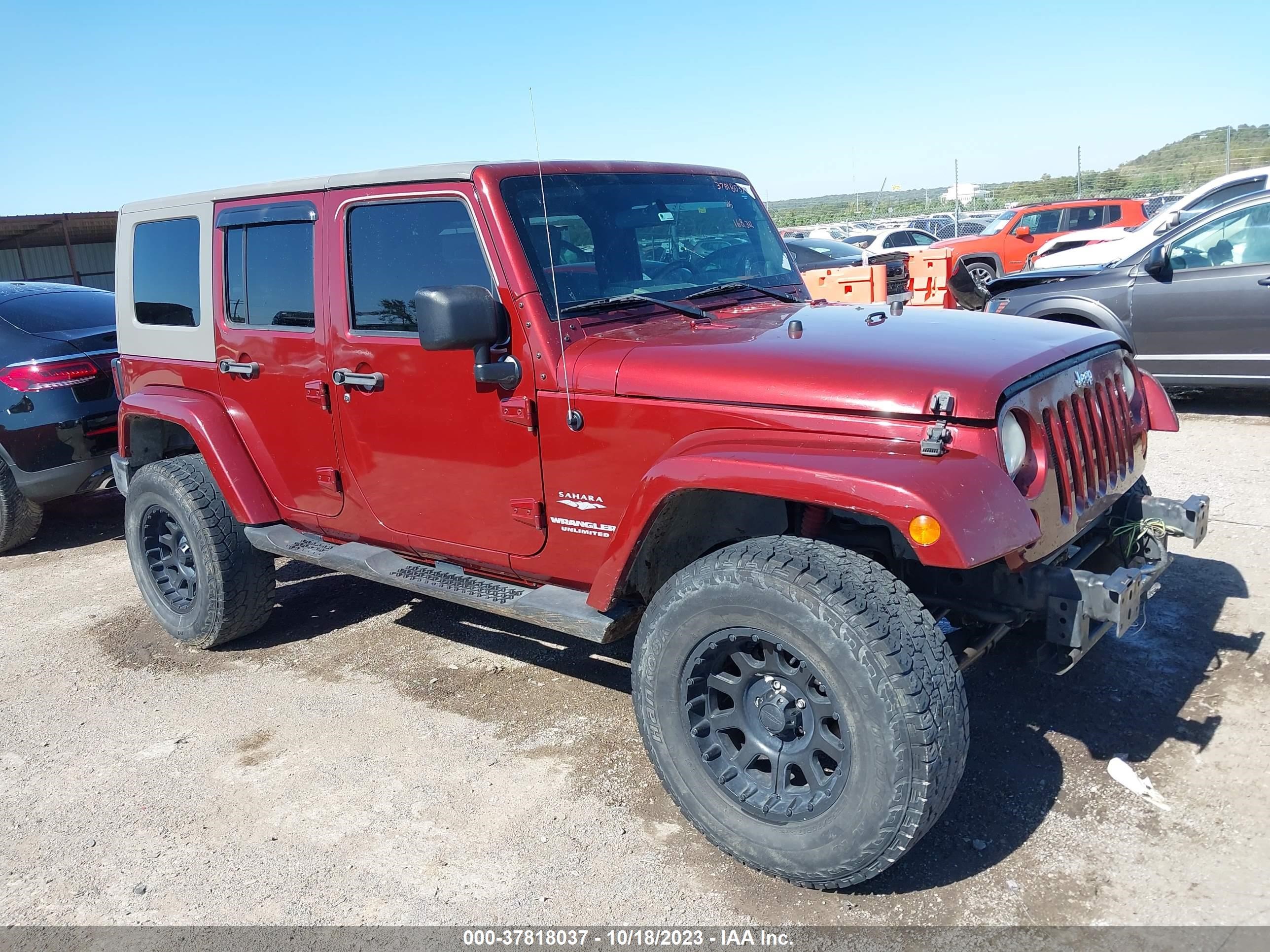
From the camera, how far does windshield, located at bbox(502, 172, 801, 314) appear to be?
3391 mm

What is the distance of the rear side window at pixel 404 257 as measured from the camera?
3459 mm

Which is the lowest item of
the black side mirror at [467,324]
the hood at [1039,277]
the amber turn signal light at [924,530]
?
the amber turn signal light at [924,530]

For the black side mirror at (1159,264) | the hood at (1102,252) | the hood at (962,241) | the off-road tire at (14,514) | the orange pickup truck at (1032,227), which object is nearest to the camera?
the off-road tire at (14,514)

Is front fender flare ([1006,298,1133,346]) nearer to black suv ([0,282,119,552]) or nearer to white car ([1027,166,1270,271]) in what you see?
white car ([1027,166,1270,271])

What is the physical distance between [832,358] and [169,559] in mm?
3614

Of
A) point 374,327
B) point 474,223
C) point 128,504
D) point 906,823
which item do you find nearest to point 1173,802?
point 906,823

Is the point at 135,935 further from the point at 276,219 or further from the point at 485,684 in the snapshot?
the point at 276,219

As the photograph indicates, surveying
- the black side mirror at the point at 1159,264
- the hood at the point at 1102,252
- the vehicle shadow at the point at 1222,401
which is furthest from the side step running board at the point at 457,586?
the hood at the point at 1102,252

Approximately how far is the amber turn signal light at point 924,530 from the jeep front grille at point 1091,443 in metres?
0.63

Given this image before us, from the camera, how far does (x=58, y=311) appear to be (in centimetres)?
684

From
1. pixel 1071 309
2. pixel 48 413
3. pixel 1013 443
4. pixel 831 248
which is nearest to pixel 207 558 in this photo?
pixel 48 413

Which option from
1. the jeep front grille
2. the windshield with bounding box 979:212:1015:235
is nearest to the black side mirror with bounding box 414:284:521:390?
the jeep front grille

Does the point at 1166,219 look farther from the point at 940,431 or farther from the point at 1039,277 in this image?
the point at 940,431

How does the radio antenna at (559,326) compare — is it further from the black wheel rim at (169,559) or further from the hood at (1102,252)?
the hood at (1102,252)
